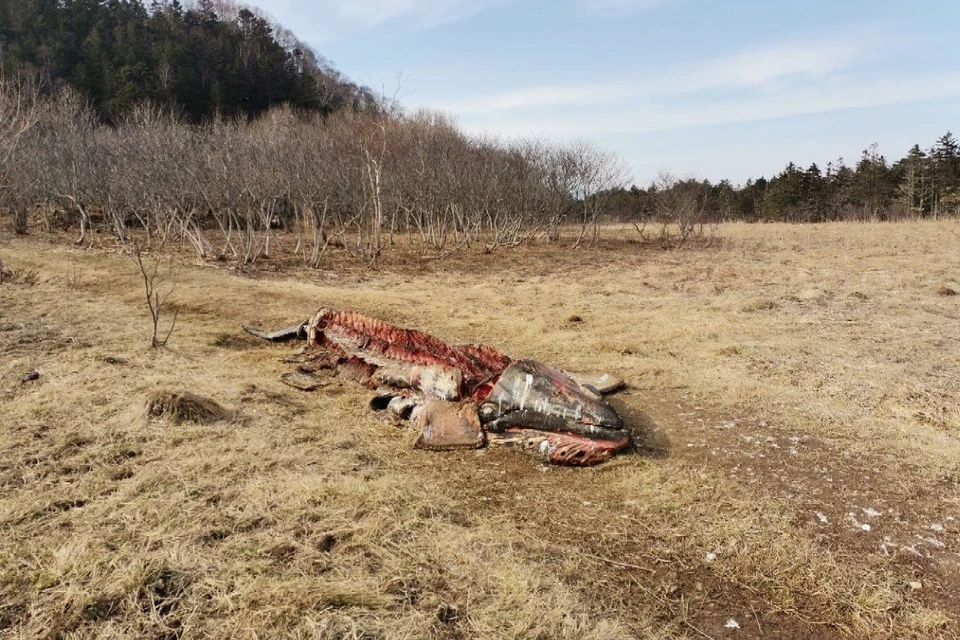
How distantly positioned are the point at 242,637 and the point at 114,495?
158 cm

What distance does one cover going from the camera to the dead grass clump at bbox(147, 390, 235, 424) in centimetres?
430

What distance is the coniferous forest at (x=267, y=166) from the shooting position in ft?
51.6

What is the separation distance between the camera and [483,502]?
11.8 feet

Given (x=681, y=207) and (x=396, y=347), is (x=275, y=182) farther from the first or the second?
(x=681, y=207)

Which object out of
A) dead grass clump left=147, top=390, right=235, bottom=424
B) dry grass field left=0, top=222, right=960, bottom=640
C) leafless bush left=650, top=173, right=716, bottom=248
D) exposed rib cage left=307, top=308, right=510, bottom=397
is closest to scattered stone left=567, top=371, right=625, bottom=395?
dry grass field left=0, top=222, right=960, bottom=640

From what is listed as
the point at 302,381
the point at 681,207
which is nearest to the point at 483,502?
the point at 302,381

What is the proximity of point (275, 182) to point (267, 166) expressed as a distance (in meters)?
0.53

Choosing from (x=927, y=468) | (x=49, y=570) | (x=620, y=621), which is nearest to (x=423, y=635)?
(x=620, y=621)

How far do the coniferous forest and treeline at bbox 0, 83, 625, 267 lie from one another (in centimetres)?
9

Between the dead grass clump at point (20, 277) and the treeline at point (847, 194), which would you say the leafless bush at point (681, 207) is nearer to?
the treeline at point (847, 194)

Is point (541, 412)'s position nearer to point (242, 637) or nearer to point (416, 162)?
point (242, 637)

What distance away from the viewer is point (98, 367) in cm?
544

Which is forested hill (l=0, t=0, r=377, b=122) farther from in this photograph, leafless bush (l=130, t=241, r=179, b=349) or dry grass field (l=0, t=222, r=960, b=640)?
dry grass field (l=0, t=222, r=960, b=640)

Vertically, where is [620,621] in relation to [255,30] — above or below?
below
